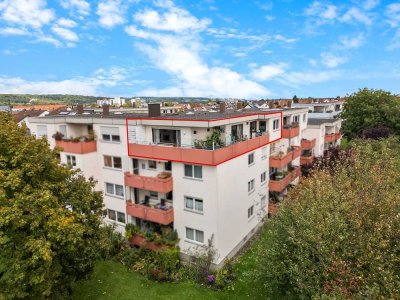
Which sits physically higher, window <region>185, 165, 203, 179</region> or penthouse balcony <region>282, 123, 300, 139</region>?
penthouse balcony <region>282, 123, 300, 139</region>

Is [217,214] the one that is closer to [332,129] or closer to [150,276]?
[150,276]

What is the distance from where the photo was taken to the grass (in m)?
19.1

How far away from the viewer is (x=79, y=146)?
24453mm

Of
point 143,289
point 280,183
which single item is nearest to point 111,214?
point 143,289

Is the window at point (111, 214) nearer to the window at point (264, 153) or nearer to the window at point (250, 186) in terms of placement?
the window at point (250, 186)

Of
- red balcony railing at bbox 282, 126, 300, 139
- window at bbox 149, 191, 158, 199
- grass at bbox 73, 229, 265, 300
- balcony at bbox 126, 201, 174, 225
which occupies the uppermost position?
red balcony railing at bbox 282, 126, 300, 139

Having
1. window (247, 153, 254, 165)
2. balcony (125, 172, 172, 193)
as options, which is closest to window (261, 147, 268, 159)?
window (247, 153, 254, 165)

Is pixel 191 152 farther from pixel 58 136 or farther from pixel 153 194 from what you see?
pixel 58 136

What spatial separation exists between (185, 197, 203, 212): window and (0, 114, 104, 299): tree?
277 inches

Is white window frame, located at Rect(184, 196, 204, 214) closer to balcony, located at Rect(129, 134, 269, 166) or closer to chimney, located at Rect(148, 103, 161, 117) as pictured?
balcony, located at Rect(129, 134, 269, 166)

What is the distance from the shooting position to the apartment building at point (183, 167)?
20562 millimetres

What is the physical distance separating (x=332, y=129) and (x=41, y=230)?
144 ft

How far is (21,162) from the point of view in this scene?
14.3m

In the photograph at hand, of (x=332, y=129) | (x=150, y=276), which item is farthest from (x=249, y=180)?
(x=332, y=129)
